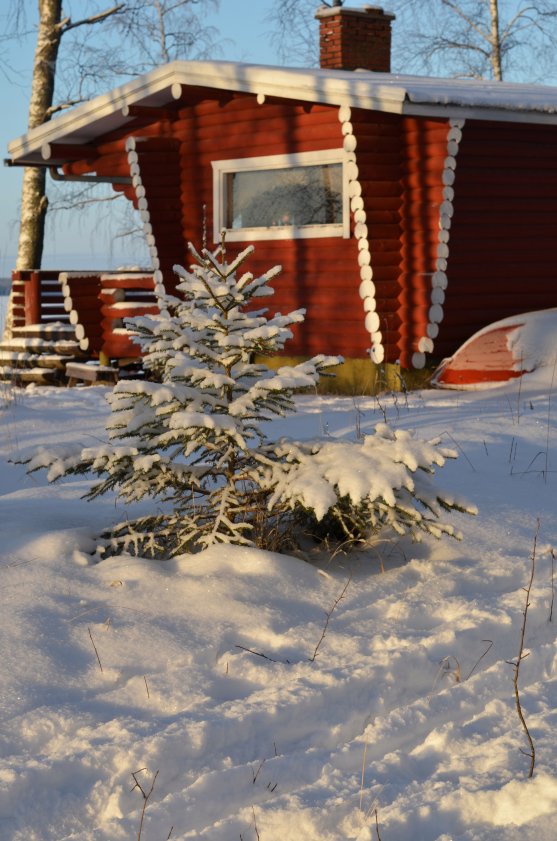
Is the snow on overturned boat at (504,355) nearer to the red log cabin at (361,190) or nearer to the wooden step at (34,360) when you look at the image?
the red log cabin at (361,190)

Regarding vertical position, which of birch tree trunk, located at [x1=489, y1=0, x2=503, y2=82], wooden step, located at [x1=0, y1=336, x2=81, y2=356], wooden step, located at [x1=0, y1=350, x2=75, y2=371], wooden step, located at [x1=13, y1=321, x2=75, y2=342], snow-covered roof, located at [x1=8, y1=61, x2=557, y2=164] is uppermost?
birch tree trunk, located at [x1=489, y1=0, x2=503, y2=82]

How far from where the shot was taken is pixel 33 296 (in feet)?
53.0

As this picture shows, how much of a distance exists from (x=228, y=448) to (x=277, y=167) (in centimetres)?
826

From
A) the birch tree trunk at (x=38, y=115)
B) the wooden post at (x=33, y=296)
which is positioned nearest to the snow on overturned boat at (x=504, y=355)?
the wooden post at (x=33, y=296)

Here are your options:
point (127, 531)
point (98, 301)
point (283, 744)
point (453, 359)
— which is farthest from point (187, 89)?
point (283, 744)

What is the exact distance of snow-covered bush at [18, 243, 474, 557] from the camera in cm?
443

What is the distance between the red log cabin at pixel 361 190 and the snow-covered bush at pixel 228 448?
6.00 meters

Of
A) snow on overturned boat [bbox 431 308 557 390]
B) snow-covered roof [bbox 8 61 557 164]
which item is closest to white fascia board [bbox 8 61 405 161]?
snow-covered roof [bbox 8 61 557 164]

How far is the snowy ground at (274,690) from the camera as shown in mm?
2893

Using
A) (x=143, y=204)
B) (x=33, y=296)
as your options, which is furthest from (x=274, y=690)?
(x=33, y=296)

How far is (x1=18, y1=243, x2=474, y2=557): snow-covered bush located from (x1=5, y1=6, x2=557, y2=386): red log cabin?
5995mm

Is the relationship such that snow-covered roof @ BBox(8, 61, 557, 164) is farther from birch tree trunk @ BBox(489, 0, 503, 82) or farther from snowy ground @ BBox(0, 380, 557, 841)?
birch tree trunk @ BBox(489, 0, 503, 82)

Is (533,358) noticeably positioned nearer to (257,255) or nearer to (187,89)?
(257,255)

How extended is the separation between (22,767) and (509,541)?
272 centimetres
